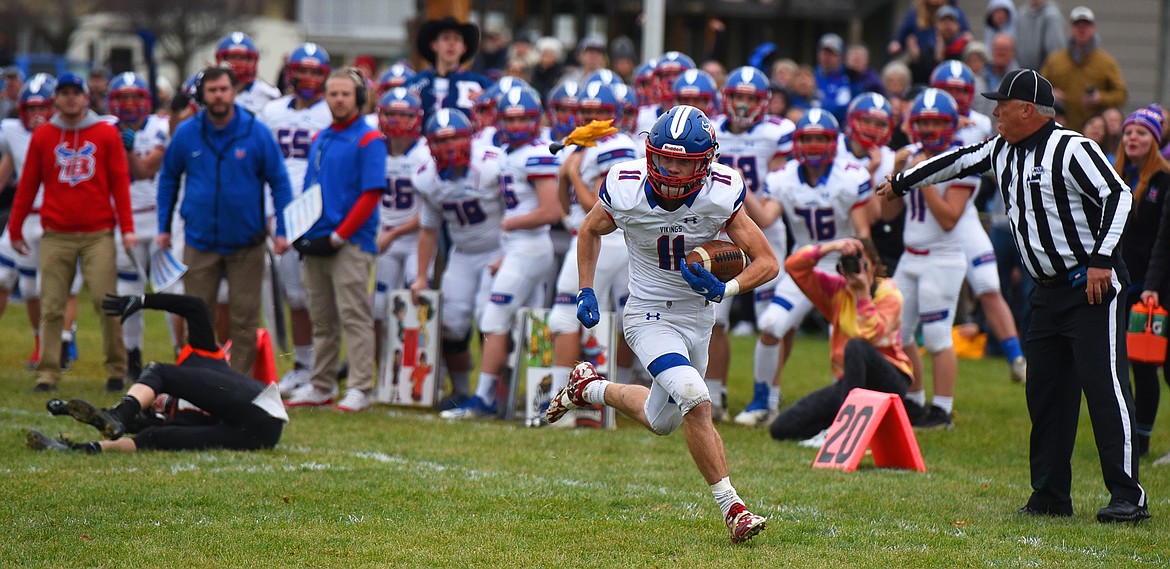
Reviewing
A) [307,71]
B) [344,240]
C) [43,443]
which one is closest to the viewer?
[43,443]

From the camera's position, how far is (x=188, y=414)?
7.41 m

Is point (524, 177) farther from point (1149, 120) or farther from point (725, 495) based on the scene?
Result: point (725, 495)

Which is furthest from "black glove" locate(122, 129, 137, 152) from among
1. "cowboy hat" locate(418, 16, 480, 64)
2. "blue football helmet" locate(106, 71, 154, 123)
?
"cowboy hat" locate(418, 16, 480, 64)

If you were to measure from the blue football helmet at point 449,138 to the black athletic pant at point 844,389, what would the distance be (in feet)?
8.64

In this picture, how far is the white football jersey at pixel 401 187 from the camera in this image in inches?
385

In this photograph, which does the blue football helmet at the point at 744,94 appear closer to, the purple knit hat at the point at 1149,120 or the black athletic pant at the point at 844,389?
the black athletic pant at the point at 844,389

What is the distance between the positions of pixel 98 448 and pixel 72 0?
1252 inches

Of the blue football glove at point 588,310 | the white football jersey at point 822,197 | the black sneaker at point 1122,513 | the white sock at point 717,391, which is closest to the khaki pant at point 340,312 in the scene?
the white sock at point 717,391

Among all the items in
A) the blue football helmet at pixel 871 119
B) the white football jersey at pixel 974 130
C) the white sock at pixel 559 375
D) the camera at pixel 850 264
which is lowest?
the white sock at pixel 559 375

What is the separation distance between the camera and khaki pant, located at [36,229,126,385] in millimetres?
Result: 9359

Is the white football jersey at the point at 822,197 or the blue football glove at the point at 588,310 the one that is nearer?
the blue football glove at the point at 588,310

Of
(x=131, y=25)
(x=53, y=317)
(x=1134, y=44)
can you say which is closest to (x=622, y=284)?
(x=53, y=317)

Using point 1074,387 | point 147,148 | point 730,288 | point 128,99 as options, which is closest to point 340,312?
point 147,148

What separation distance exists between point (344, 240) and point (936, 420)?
389cm
